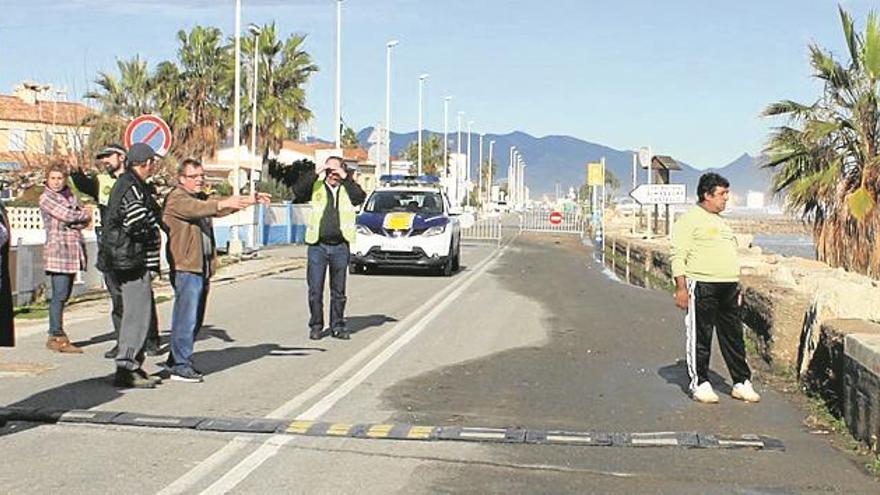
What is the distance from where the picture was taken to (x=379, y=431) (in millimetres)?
7930

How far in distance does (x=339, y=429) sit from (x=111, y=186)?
4.74m

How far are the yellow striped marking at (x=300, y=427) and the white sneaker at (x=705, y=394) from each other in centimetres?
308

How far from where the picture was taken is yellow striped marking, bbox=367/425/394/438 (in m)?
7.80

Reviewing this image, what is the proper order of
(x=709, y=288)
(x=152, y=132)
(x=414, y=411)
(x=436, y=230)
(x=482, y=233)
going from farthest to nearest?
(x=482, y=233)
(x=436, y=230)
(x=152, y=132)
(x=709, y=288)
(x=414, y=411)

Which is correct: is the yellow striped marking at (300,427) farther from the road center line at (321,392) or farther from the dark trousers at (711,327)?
the dark trousers at (711,327)

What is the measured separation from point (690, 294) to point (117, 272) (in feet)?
14.8

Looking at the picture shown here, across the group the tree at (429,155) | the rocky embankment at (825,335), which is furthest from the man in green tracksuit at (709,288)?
the tree at (429,155)

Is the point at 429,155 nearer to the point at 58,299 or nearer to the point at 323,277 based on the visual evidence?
the point at 323,277

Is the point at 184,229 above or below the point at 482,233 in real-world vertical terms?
above

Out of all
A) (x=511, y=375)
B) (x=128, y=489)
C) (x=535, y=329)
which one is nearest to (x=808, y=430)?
(x=511, y=375)

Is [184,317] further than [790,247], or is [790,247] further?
[790,247]

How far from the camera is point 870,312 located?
10.2 metres

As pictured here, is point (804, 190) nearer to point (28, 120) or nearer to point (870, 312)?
point (870, 312)

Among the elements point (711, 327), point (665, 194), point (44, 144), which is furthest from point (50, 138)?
point (711, 327)
